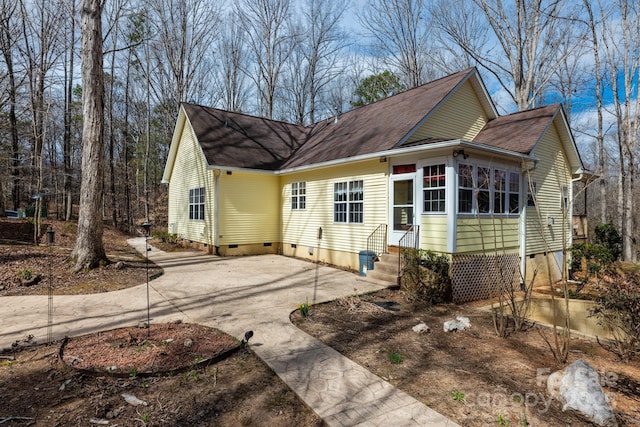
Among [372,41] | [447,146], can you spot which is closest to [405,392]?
[447,146]

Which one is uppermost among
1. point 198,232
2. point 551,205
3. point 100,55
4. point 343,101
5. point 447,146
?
point 343,101

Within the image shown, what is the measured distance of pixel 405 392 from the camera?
130 inches

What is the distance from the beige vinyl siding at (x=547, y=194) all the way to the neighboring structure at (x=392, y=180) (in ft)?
0.13

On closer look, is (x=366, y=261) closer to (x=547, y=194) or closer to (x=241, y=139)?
(x=547, y=194)

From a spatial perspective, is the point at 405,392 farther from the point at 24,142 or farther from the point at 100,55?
the point at 24,142

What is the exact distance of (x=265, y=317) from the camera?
18.1 ft

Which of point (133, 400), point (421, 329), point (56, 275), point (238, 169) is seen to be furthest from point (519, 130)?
point (56, 275)

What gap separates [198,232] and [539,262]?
1269 centimetres

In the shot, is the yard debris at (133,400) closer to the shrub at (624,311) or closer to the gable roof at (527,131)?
the shrub at (624,311)

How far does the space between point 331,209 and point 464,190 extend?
4433 mm

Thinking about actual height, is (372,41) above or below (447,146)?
above

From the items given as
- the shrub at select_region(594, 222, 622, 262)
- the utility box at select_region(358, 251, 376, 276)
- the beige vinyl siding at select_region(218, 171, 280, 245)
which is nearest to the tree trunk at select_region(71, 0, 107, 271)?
the beige vinyl siding at select_region(218, 171, 280, 245)

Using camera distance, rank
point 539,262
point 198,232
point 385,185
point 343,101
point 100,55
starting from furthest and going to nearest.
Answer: point 343,101, point 198,232, point 539,262, point 385,185, point 100,55

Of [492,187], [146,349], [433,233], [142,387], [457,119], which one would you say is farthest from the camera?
[457,119]
